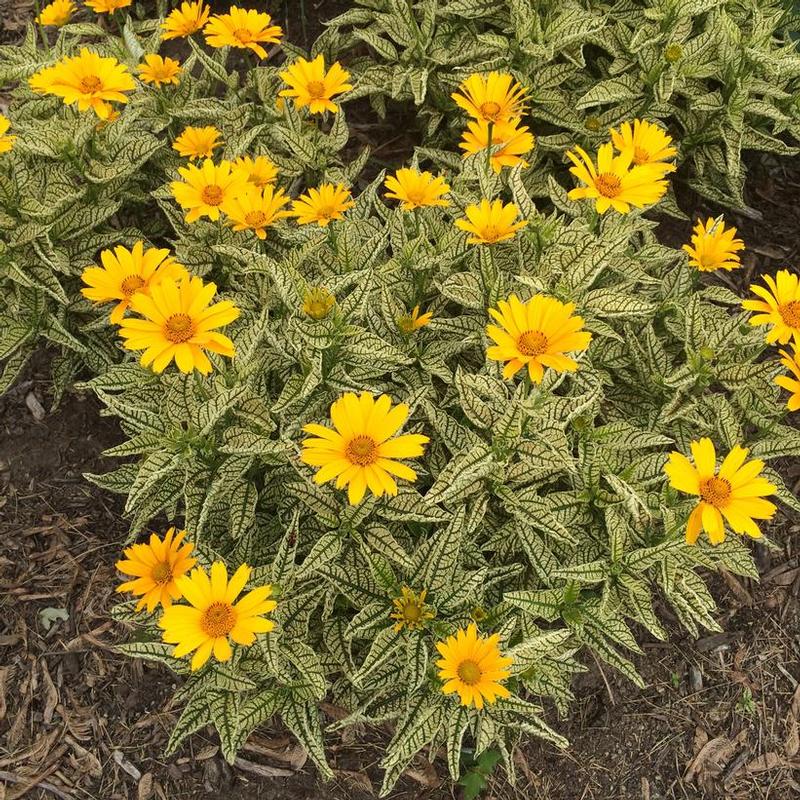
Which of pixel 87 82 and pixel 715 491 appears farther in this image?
pixel 87 82

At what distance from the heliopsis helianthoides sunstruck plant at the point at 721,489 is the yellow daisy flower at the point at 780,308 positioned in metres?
0.51

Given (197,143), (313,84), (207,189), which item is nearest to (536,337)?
(207,189)

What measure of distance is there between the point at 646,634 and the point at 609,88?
2.23m

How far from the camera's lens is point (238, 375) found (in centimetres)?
222

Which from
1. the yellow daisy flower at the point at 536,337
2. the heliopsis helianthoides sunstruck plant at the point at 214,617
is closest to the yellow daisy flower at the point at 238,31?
the yellow daisy flower at the point at 536,337

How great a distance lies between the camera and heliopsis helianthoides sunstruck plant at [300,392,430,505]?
1.83 meters

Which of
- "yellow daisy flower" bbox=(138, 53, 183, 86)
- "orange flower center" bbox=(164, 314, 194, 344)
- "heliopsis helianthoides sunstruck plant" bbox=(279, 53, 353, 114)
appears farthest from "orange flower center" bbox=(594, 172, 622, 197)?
"yellow daisy flower" bbox=(138, 53, 183, 86)

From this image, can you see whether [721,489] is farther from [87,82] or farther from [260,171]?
[87,82]

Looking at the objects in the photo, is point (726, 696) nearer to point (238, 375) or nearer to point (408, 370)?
point (408, 370)

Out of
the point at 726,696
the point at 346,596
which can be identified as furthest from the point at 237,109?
the point at 726,696

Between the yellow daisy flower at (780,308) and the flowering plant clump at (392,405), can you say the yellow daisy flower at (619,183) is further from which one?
the yellow daisy flower at (780,308)

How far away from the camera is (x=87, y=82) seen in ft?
8.59

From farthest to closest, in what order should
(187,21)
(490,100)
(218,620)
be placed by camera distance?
(187,21)
(490,100)
(218,620)

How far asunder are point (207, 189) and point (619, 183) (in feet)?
4.35
